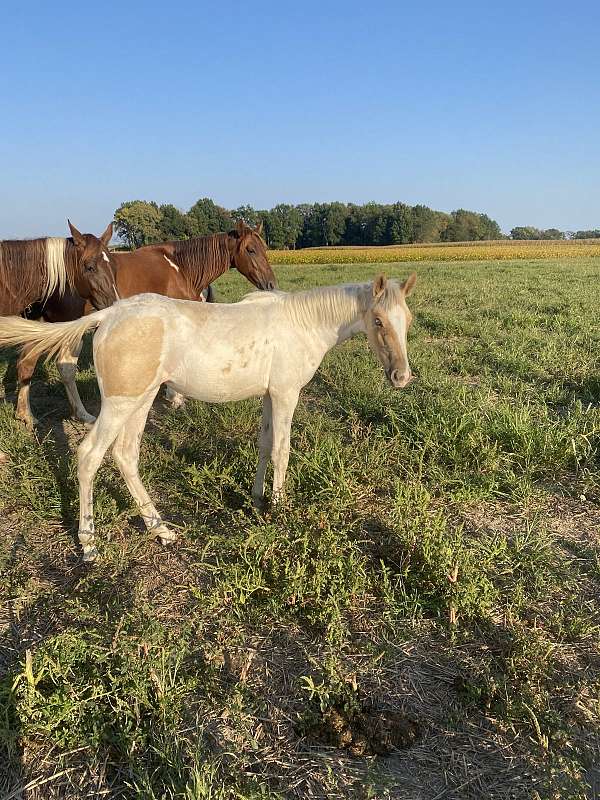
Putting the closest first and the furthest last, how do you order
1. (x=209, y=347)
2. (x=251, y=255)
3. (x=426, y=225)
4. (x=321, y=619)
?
(x=321, y=619), (x=209, y=347), (x=251, y=255), (x=426, y=225)

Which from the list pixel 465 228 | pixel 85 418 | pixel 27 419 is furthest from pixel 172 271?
pixel 465 228

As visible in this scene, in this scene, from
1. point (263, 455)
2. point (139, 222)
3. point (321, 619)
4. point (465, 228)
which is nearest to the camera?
point (321, 619)

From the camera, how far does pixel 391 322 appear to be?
2.99m

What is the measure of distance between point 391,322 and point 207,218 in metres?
69.3

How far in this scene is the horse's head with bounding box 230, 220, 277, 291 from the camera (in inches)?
259

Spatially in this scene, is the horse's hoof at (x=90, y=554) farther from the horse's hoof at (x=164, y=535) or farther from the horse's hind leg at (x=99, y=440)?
the horse's hoof at (x=164, y=535)

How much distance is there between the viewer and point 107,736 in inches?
73.2

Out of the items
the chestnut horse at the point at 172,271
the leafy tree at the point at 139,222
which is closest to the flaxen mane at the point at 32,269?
the chestnut horse at the point at 172,271

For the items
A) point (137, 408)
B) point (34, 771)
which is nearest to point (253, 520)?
point (137, 408)

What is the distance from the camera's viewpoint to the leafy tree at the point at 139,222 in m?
55.9

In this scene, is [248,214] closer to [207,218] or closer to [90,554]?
[207,218]

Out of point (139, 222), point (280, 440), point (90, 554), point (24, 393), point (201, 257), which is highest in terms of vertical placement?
point (139, 222)

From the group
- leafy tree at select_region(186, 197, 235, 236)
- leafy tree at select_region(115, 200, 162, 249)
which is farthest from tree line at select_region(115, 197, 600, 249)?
leafy tree at select_region(115, 200, 162, 249)

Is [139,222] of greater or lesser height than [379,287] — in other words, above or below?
above
